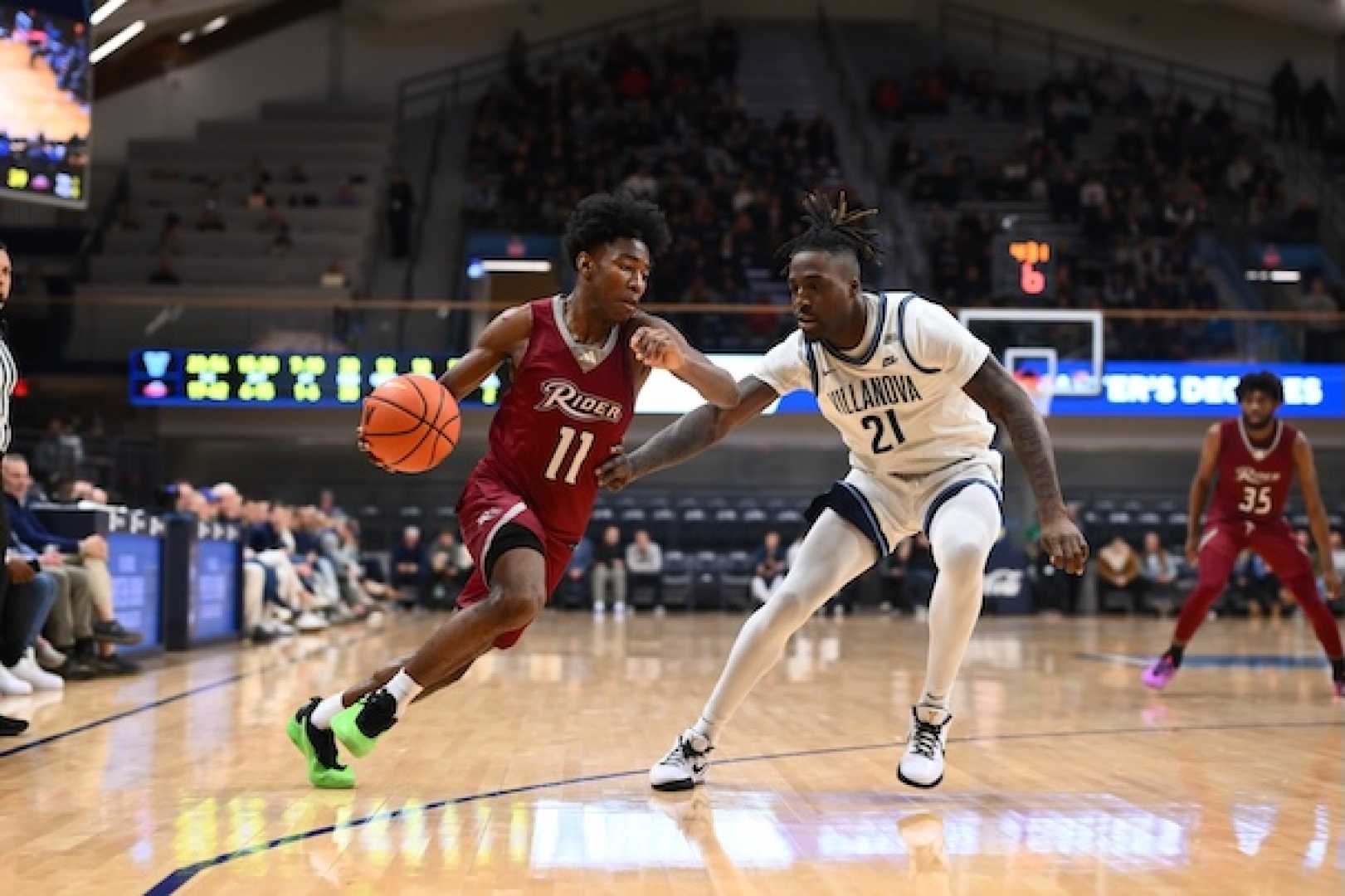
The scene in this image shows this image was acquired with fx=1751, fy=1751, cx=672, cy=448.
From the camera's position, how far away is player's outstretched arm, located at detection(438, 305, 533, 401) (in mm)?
5512

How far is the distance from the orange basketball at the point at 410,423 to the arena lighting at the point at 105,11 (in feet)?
58.4

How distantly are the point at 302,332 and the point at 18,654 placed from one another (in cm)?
1347

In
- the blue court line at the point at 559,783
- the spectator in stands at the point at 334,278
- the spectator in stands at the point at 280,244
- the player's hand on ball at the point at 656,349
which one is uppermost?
the spectator in stands at the point at 280,244

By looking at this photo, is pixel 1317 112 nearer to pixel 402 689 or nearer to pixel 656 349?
pixel 656 349

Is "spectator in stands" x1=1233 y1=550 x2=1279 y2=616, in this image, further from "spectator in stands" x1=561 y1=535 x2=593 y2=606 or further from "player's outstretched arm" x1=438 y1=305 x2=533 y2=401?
"player's outstretched arm" x1=438 y1=305 x2=533 y2=401

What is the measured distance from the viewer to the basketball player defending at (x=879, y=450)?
5.44 m

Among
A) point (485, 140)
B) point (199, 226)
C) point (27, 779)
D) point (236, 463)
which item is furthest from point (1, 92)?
point (485, 140)

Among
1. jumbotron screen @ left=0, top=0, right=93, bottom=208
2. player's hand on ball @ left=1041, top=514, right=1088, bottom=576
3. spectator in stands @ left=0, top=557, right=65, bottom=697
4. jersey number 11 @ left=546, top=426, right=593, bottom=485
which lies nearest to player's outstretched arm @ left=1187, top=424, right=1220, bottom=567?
player's hand on ball @ left=1041, top=514, right=1088, bottom=576

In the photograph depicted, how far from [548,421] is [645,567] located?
17.8 meters

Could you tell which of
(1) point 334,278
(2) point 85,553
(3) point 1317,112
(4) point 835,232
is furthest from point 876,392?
(3) point 1317,112

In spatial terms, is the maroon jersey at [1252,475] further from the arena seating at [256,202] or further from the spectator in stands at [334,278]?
the arena seating at [256,202]

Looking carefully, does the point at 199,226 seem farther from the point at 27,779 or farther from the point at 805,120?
the point at 27,779

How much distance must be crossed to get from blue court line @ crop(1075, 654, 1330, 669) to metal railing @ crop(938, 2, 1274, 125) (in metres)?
20.3

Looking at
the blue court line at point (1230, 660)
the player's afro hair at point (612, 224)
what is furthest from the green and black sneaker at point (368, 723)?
the blue court line at point (1230, 660)
